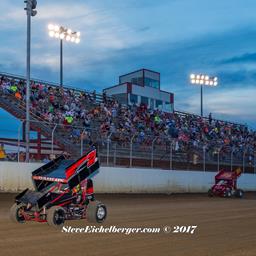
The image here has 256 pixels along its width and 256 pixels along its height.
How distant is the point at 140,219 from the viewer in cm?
1241

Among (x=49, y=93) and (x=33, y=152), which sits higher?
(x=49, y=93)

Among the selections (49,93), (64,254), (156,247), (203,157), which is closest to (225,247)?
(156,247)

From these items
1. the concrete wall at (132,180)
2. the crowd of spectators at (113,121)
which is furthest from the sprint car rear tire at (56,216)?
the crowd of spectators at (113,121)

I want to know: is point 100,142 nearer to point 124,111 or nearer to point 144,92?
point 124,111

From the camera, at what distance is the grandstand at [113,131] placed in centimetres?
2245

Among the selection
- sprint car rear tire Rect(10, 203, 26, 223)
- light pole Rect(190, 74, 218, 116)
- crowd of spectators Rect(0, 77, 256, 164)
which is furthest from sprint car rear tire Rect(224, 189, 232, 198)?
light pole Rect(190, 74, 218, 116)

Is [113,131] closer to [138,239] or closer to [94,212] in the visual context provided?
[94,212]

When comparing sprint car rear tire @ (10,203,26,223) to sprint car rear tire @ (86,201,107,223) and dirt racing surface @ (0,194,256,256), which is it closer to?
dirt racing surface @ (0,194,256,256)

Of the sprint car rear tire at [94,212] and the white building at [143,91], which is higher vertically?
the white building at [143,91]

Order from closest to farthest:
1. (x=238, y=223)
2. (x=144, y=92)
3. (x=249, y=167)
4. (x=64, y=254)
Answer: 1. (x=64, y=254)
2. (x=238, y=223)
3. (x=249, y=167)
4. (x=144, y=92)

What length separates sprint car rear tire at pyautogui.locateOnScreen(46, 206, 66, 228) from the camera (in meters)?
10.0

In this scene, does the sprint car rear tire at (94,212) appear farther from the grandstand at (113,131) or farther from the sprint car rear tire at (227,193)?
the sprint car rear tire at (227,193)

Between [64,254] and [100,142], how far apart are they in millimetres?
15316

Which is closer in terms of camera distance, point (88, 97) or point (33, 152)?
point (33, 152)
